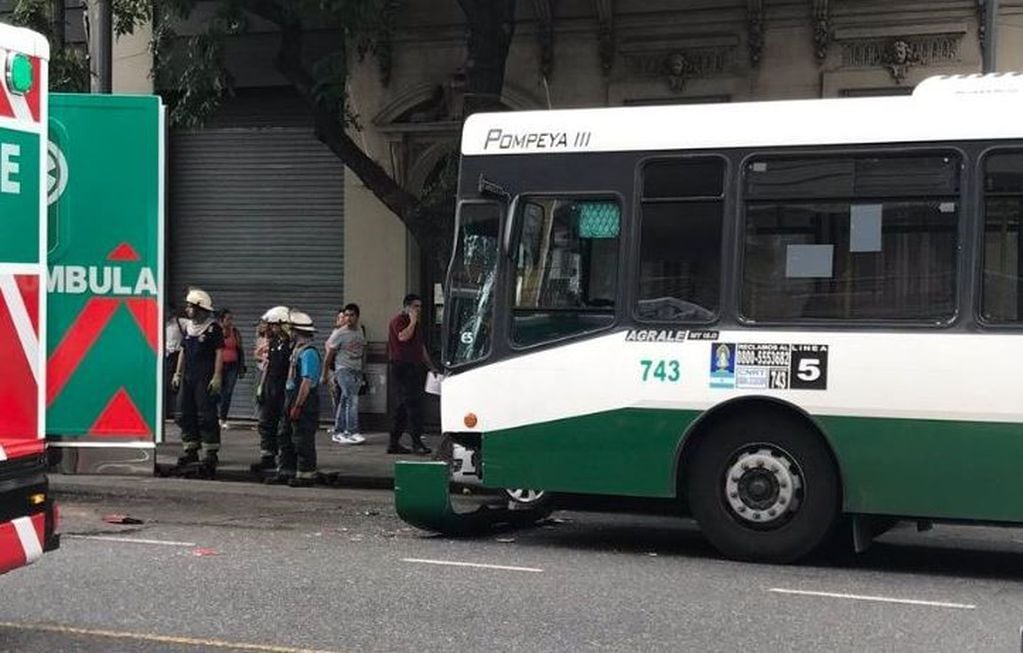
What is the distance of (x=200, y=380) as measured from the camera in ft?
42.7

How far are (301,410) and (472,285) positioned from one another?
149 inches

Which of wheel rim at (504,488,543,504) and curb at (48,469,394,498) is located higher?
wheel rim at (504,488,543,504)

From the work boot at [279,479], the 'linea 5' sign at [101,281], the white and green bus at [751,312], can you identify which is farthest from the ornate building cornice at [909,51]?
the 'linea 5' sign at [101,281]

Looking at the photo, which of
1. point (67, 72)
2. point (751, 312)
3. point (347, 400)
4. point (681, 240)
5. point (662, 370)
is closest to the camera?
point (751, 312)

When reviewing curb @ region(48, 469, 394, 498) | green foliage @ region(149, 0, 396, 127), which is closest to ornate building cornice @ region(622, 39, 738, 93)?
green foliage @ region(149, 0, 396, 127)

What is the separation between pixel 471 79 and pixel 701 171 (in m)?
5.48

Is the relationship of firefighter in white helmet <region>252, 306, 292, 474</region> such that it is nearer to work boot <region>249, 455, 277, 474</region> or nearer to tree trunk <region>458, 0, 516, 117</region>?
work boot <region>249, 455, 277, 474</region>

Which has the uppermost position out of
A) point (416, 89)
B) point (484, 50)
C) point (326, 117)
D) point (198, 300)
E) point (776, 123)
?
point (416, 89)

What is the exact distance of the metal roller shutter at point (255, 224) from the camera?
17703mm

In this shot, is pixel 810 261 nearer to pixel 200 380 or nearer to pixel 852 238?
pixel 852 238

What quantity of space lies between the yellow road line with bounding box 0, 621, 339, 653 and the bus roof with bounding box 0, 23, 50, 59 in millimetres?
2835

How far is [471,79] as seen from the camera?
43.6 ft

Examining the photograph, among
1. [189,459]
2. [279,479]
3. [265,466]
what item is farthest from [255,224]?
[279,479]

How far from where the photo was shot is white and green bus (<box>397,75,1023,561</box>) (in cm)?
767
